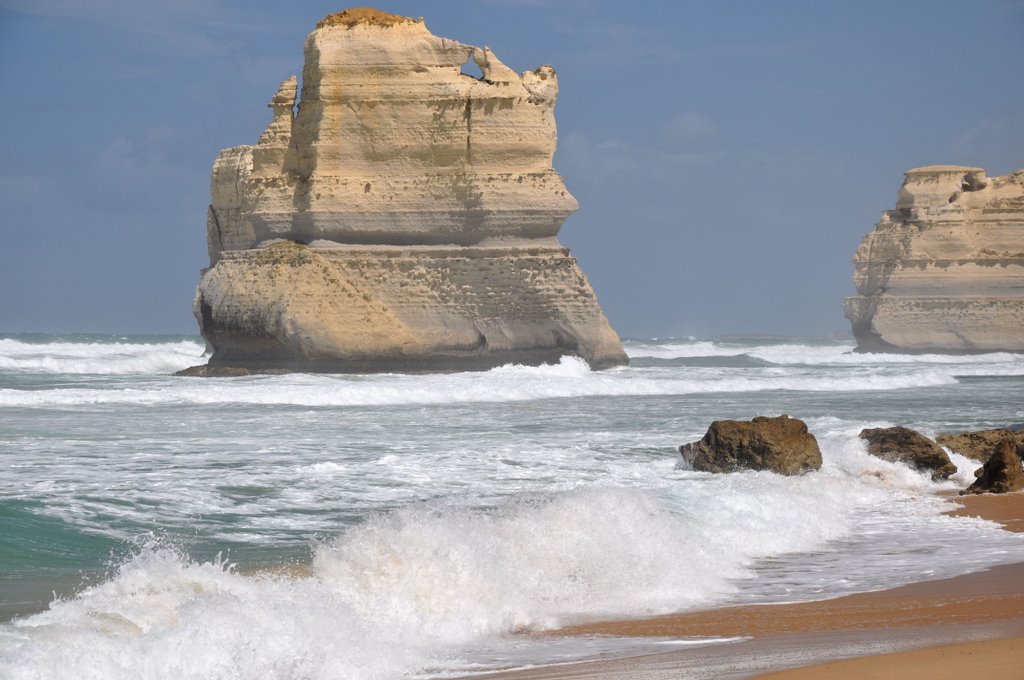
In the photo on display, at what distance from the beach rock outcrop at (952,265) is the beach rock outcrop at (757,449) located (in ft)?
139

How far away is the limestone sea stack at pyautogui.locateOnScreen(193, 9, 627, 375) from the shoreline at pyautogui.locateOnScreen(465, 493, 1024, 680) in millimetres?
22654

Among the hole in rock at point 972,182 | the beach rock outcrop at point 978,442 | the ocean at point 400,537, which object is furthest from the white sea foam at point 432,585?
the hole in rock at point 972,182

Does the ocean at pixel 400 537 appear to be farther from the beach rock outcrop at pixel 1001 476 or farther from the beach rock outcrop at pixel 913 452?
the beach rock outcrop at pixel 1001 476

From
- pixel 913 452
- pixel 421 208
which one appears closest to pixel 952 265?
pixel 421 208

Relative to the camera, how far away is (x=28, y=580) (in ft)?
29.5

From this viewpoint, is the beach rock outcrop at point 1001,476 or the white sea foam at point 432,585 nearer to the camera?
the white sea foam at point 432,585

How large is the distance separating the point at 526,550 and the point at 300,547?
1633mm

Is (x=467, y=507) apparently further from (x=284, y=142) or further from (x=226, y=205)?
(x=226, y=205)

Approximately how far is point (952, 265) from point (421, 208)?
99.3ft

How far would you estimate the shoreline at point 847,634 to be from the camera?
706cm

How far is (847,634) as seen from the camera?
7.94 m

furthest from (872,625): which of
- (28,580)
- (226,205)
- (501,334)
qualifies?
(226,205)

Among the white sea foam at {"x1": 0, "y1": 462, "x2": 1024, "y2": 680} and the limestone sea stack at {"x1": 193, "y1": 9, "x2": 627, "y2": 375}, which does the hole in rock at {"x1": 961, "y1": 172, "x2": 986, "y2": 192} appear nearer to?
the limestone sea stack at {"x1": 193, "y1": 9, "x2": 627, "y2": 375}

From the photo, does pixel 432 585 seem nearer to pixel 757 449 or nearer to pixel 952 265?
pixel 757 449
